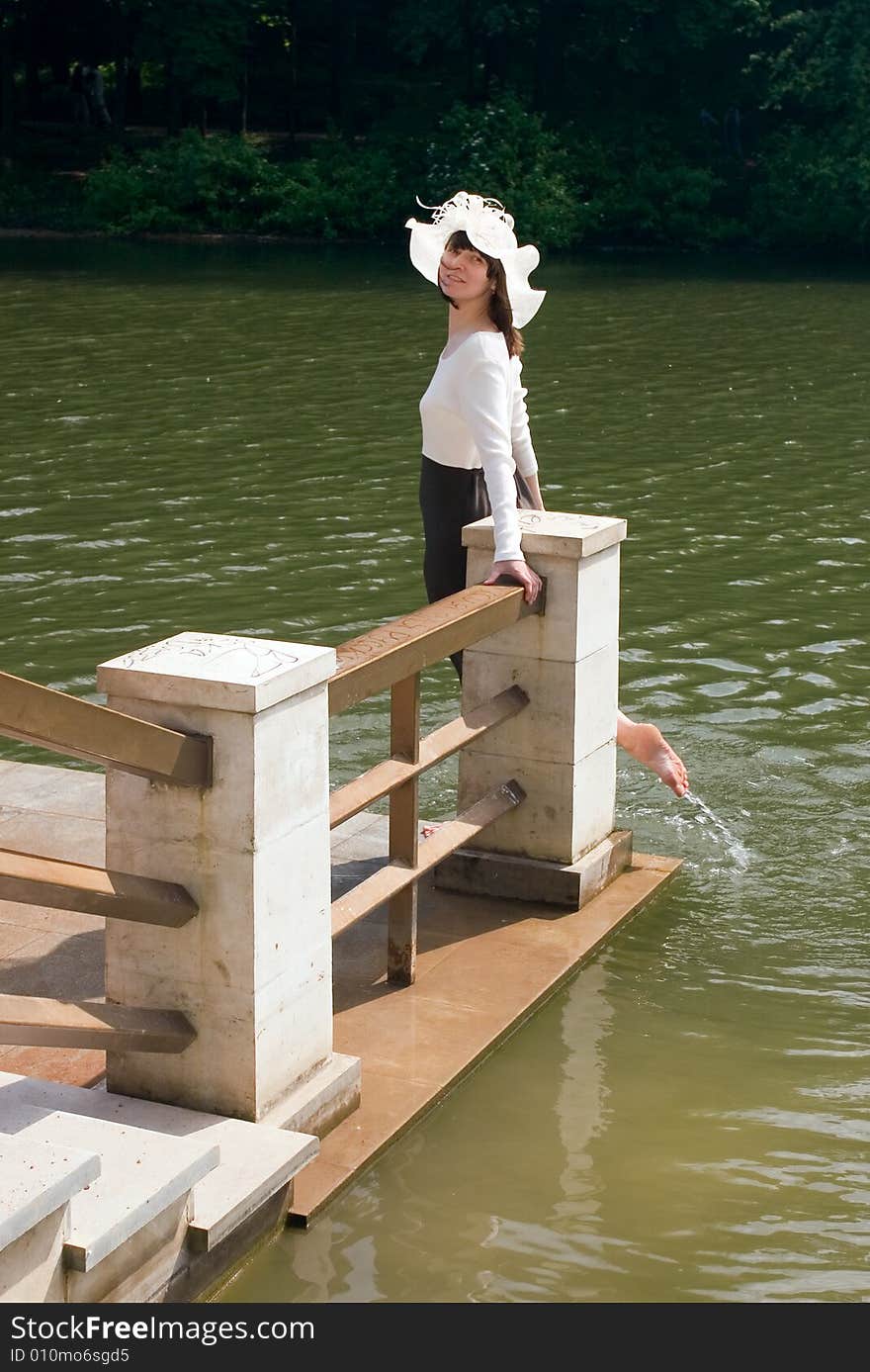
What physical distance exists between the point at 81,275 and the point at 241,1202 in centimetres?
2727

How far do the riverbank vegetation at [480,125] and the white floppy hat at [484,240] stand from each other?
32119 millimetres

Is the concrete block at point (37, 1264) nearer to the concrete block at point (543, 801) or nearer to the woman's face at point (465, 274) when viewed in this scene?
the concrete block at point (543, 801)

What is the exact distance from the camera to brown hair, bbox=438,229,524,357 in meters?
6.55

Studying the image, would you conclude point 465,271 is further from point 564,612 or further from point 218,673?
point 218,673

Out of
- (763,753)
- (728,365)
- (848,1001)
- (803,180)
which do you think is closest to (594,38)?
(803,180)

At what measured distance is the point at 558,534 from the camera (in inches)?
262

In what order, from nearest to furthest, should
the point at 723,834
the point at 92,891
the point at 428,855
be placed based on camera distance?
1. the point at 92,891
2. the point at 428,855
3. the point at 723,834

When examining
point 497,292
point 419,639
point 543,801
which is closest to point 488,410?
point 497,292

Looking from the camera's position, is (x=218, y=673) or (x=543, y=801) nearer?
(x=218, y=673)

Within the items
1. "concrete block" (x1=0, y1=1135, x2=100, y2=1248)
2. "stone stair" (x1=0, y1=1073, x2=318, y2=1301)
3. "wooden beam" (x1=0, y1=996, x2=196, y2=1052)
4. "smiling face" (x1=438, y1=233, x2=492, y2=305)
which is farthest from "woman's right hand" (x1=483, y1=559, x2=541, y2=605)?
"concrete block" (x1=0, y1=1135, x2=100, y2=1248)

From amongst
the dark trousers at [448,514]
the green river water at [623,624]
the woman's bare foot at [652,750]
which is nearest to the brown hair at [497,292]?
Answer: the dark trousers at [448,514]

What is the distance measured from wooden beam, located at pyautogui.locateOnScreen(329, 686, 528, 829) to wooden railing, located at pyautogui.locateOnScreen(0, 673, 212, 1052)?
639 millimetres

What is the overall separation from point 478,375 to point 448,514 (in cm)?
60

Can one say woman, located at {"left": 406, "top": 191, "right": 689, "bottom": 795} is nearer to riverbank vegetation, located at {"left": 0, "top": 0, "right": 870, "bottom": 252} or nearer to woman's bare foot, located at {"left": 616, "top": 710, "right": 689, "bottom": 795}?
woman's bare foot, located at {"left": 616, "top": 710, "right": 689, "bottom": 795}
